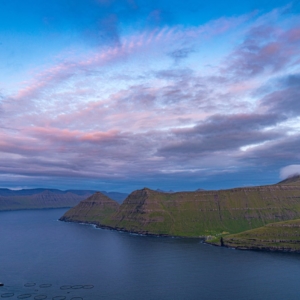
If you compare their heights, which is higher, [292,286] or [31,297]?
[292,286]

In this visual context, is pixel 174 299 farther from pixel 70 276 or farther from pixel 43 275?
pixel 43 275

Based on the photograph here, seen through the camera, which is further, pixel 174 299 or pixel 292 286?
pixel 292 286

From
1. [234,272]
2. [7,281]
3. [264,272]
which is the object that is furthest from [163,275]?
[7,281]

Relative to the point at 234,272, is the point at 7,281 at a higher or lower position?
lower

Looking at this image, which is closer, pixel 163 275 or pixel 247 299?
pixel 247 299

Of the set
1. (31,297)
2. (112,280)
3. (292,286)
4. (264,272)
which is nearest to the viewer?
(31,297)

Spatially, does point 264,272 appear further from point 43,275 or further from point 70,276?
point 43,275

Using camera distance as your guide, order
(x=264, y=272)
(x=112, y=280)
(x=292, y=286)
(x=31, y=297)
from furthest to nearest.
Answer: (x=264, y=272) → (x=112, y=280) → (x=292, y=286) → (x=31, y=297)

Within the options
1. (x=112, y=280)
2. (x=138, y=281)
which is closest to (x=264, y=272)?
(x=138, y=281)

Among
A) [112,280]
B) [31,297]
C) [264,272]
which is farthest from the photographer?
[264,272]
